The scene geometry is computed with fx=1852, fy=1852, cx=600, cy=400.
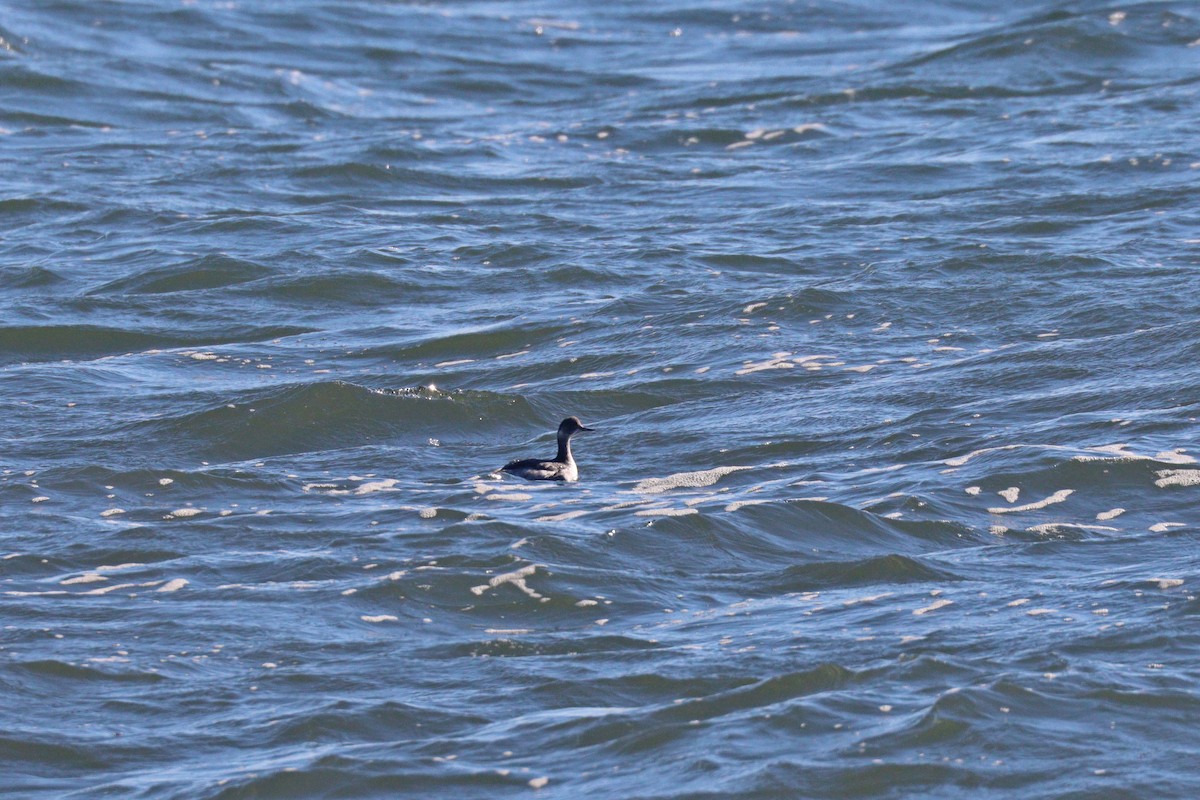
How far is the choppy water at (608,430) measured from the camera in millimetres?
7270

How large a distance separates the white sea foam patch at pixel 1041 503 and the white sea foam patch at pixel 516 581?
2563 millimetres

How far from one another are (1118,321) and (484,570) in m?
6.26

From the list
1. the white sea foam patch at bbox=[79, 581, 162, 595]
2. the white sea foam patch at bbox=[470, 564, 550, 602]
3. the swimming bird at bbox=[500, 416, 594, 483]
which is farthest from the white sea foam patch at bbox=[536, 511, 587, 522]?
the white sea foam patch at bbox=[79, 581, 162, 595]

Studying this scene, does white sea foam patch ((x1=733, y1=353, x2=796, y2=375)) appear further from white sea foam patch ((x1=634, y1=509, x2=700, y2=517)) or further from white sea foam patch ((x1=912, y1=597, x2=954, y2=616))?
white sea foam patch ((x1=912, y1=597, x2=954, y2=616))

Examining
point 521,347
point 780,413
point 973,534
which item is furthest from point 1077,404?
point 521,347

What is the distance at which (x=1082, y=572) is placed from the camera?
875 cm

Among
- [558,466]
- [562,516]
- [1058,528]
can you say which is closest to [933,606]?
[1058,528]

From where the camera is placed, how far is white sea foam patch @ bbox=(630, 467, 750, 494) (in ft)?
34.0

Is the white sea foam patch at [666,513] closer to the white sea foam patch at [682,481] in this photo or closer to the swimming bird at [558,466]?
the white sea foam patch at [682,481]

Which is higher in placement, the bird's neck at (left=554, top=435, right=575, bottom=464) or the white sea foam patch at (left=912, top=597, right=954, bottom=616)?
the bird's neck at (left=554, top=435, right=575, bottom=464)

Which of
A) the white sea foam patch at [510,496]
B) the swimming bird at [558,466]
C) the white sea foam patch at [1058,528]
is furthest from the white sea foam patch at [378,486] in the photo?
the white sea foam patch at [1058,528]

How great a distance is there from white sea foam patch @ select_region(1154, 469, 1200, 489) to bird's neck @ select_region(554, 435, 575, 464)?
329cm

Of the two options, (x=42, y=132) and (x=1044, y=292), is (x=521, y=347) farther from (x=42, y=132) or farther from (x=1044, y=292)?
(x=42, y=132)

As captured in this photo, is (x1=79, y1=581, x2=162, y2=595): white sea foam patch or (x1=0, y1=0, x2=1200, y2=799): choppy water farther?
(x1=79, y1=581, x2=162, y2=595): white sea foam patch
